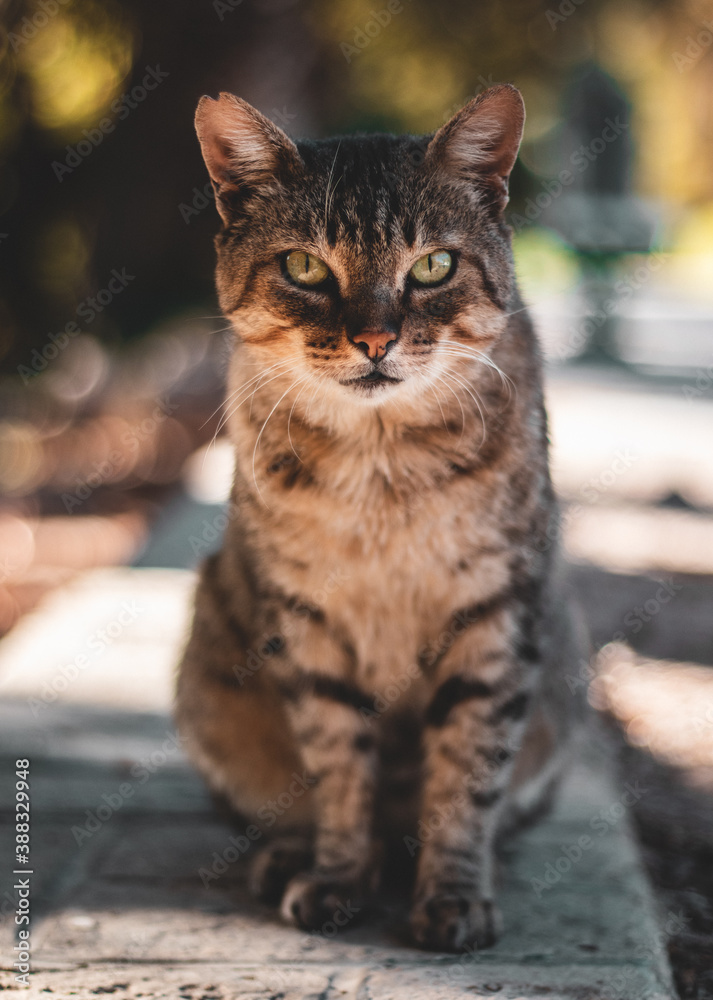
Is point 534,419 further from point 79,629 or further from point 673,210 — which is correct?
point 673,210

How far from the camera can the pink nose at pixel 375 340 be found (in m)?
1.85

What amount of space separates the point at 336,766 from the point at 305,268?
1067 millimetres

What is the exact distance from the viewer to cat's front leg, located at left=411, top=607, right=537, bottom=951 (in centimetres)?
204

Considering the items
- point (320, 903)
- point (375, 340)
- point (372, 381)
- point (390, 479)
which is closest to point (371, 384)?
point (372, 381)

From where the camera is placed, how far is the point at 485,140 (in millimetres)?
2045

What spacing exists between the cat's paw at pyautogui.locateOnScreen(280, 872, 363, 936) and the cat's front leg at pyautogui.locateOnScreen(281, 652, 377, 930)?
4 cm

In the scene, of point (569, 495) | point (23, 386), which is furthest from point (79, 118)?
point (569, 495)

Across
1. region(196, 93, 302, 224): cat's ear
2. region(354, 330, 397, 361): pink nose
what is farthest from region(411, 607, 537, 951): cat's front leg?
region(196, 93, 302, 224): cat's ear

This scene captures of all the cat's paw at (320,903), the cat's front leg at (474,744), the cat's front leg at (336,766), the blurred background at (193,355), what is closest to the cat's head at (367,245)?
the blurred background at (193,355)

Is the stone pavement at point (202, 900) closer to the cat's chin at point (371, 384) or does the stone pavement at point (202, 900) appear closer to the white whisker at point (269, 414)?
the white whisker at point (269, 414)

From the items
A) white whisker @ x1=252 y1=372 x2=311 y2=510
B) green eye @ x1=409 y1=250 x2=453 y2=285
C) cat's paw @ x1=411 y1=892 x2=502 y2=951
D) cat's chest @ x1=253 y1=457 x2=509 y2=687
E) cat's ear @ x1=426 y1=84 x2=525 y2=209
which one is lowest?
cat's paw @ x1=411 y1=892 x2=502 y2=951

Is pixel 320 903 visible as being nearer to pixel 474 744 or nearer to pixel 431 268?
pixel 474 744

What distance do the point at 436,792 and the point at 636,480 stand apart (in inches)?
184

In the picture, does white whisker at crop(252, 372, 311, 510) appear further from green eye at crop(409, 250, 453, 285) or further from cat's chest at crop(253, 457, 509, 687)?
green eye at crop(409, 250, 453, 285)
